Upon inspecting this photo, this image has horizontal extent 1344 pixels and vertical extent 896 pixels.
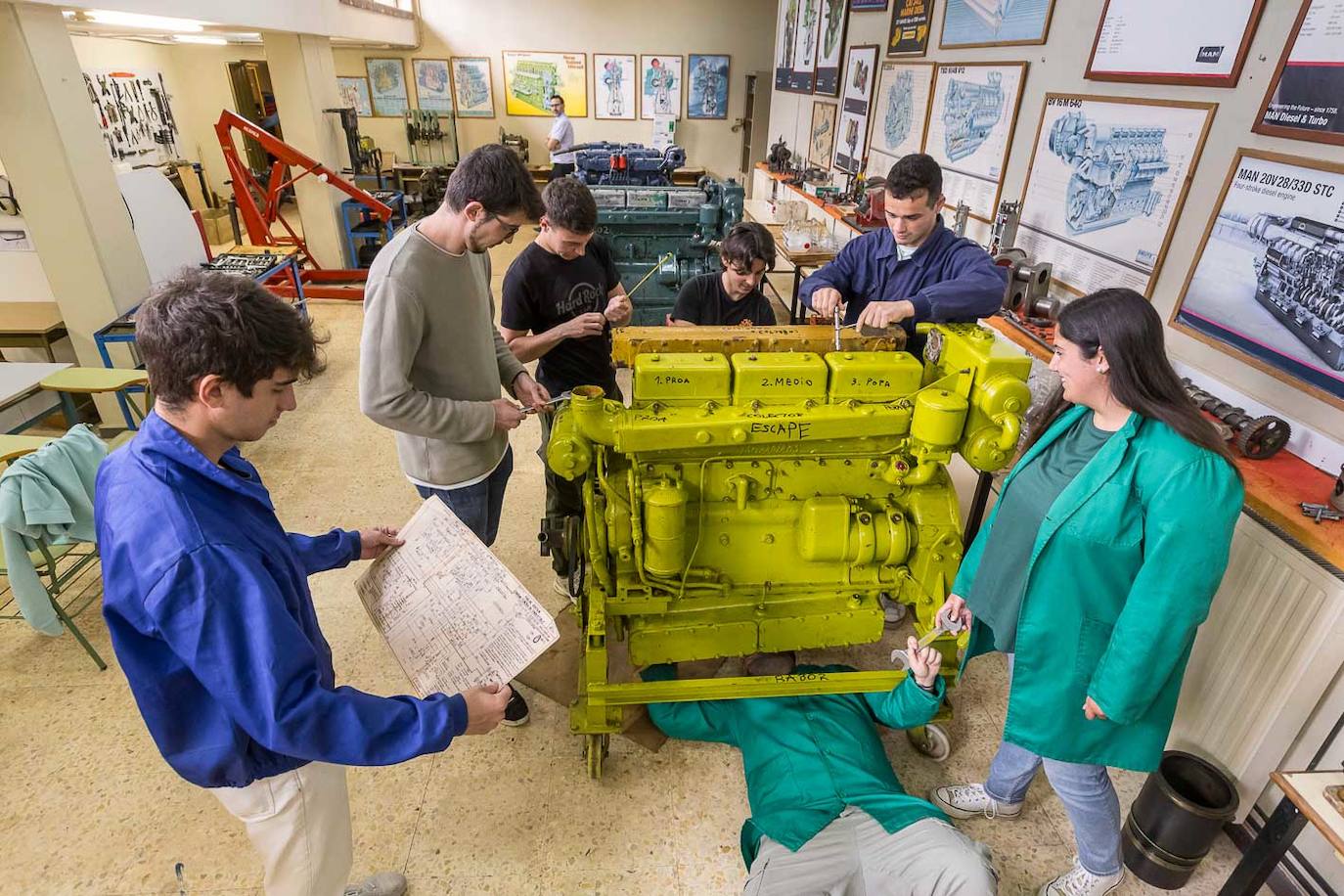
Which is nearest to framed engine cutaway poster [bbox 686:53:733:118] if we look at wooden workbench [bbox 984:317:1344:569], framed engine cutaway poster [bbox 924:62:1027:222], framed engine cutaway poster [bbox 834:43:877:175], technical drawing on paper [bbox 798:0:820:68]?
technical drawing on paper [bbox 798:0:820:68]

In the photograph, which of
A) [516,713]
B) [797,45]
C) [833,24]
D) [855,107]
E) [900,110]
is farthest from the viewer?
[797,45]

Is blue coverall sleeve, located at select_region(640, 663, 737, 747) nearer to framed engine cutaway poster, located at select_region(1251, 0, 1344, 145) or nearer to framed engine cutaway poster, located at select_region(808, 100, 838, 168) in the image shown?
framed engine cutaway poster, located at select_region(1251, 0, 1344, 145)

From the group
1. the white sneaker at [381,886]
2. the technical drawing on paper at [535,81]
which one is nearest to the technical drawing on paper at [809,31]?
the technical drawing on paper at [535,81]

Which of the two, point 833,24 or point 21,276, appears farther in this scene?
point 833,24

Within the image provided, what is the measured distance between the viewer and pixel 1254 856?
1.72 metres

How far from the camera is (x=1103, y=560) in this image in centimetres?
163

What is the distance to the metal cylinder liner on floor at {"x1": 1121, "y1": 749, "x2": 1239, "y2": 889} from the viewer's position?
6.55 ft

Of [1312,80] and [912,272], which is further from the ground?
[1312,80]

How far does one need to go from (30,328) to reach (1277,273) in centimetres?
595

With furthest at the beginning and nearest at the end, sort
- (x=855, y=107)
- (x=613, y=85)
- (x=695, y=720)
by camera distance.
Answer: (x=613, y=85), (x=855, y=107), (x=695, y=720)

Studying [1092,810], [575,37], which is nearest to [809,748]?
[1092,810]

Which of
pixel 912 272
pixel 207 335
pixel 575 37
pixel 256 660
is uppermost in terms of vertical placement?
pixel 575 37

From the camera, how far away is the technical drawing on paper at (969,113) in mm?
4027

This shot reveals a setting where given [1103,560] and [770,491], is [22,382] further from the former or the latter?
[1103,560]
